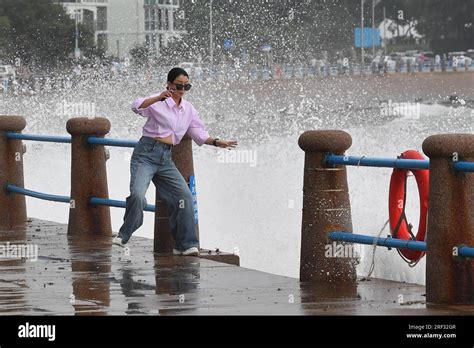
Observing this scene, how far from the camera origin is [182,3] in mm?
86375

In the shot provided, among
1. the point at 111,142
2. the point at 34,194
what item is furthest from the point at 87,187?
the point at 34,194

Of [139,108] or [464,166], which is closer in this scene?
[464,166]

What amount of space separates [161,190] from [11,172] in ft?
14.0

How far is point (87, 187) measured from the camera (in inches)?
582

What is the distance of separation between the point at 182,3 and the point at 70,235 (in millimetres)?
72442

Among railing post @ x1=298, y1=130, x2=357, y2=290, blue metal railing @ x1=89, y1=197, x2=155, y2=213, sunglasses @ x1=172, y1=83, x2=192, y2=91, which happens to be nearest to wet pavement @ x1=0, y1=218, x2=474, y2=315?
railing post @ x1=298, y1=130, x2=357, y2=290

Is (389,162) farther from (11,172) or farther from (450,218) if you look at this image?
(11,172)

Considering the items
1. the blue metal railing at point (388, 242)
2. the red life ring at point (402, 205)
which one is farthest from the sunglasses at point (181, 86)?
the red life ring at point (402, 205)
